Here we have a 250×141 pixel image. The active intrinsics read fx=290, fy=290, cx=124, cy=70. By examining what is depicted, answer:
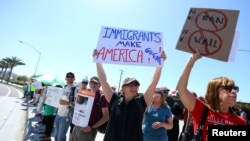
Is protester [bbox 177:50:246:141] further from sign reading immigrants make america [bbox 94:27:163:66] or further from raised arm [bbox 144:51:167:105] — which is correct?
sign reading immigrants make america [bbox 94:27:163:66]

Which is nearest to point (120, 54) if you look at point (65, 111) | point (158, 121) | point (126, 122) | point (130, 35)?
point (130, 35)

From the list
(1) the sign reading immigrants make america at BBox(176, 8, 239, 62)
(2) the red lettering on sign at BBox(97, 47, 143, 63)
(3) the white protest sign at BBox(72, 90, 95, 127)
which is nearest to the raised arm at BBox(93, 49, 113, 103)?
(2) the red lettering on sign at BBox(97, 47, 143, 63)

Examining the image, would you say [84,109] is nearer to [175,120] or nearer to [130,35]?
[130,35]

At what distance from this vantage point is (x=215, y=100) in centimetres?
275

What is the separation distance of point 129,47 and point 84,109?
1.30 m

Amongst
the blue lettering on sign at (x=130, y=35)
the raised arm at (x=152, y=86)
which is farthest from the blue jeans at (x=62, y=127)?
the raised arm at (x=152, y=86)

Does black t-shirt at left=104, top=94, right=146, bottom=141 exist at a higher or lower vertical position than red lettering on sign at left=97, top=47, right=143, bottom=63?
lower

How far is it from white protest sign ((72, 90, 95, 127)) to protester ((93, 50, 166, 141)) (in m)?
0.94

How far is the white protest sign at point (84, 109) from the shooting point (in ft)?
15.1

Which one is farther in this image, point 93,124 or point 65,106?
point 65,106

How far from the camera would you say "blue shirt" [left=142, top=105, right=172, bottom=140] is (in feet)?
15.5

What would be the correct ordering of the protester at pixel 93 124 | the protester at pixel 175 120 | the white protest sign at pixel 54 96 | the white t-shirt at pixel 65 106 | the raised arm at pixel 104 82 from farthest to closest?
1. the white protest sign at pixel 54 96
2. the white t-shirt at pixel 65 106
3. the protester at pixel 175 120
4. the protester at pixel 93 124
5. the raised arm at pixel 104 82

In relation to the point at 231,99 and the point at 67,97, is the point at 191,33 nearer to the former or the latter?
the point at 231,99

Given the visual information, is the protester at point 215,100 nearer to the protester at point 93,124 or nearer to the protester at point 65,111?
the protester at point 93,124
